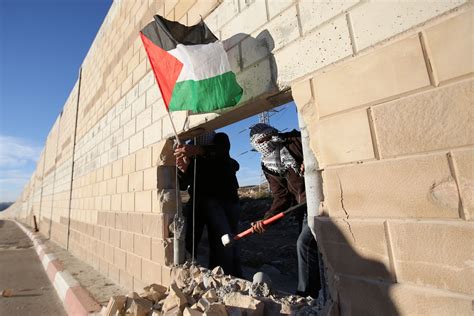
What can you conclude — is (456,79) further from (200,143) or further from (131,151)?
(131,151)

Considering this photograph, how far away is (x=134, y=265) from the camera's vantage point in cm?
330

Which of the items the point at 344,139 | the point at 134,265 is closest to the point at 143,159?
the point at 134,265

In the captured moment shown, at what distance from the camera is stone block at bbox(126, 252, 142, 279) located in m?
3.18

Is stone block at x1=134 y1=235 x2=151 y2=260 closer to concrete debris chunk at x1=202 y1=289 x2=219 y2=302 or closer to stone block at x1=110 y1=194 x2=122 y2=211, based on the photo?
stone block at x1=110 y1=194 x2=122 y2=211

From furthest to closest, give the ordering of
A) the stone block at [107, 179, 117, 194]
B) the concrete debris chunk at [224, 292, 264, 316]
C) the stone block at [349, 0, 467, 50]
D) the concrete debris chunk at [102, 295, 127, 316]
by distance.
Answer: the stone block at [107, 179, 117, 194] < the concrete debris chunk at [102, 295, 127, 316] < the concrete debris chunk at [224, 292, 264, 316] < the stone block at [349, 0, 467, 50]

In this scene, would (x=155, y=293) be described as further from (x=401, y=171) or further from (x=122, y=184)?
(x=401, y=171)

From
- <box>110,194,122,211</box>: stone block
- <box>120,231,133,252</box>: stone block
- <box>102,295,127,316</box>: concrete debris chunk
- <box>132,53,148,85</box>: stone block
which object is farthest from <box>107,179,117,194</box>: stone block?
<box>102,295,127,316</box>: concrete debris chunk

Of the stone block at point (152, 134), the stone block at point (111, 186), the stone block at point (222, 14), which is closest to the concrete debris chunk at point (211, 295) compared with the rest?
the stone block at point (152, 134)

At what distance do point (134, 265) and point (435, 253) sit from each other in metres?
2.99

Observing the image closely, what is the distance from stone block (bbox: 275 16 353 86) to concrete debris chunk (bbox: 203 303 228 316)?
131 cm

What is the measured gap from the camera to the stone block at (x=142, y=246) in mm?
3000

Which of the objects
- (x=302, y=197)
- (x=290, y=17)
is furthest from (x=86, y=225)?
(x=290, y=17)

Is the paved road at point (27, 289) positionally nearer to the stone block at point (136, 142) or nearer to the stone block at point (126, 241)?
the stone block at point (126, 241)

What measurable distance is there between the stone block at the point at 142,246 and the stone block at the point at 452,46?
8.93 feet
